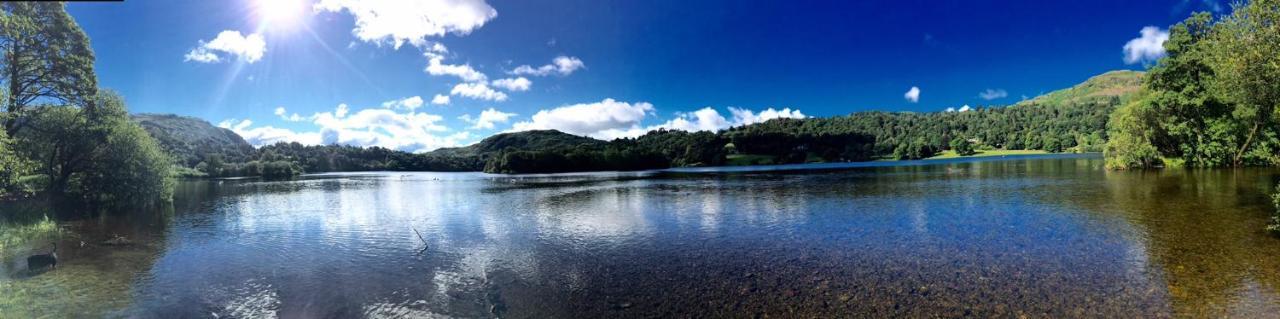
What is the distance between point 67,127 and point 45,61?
6942mm

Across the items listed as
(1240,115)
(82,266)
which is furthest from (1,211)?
(1240,115)

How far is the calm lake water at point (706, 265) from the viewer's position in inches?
525

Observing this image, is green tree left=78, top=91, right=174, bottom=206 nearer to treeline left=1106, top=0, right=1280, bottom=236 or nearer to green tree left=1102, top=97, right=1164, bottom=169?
treeline left=1106, top=0, right=1280, bottom=236

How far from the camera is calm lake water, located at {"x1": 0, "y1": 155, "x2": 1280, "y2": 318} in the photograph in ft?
43.8

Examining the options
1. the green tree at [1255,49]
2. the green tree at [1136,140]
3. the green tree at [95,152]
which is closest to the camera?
the green tree at [1255,49]

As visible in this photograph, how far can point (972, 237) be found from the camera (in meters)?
21.4

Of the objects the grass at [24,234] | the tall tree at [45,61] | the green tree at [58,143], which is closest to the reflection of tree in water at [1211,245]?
the grass at [24,234]

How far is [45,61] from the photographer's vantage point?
1252 inches

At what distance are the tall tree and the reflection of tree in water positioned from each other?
2029 inches

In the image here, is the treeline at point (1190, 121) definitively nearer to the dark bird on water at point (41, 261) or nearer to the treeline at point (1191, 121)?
the treeline at point (1191, 121)

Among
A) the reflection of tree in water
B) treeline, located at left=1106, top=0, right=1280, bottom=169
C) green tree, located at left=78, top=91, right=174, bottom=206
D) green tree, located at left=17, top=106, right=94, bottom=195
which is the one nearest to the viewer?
the reflection of tree in water

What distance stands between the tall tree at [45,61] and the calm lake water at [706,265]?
8.69 meters

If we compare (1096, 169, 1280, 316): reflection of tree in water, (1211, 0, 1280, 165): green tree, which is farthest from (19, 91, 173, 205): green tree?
(1211, 0, 1280, 165): green tree

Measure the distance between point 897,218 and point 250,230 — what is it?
3725cm
